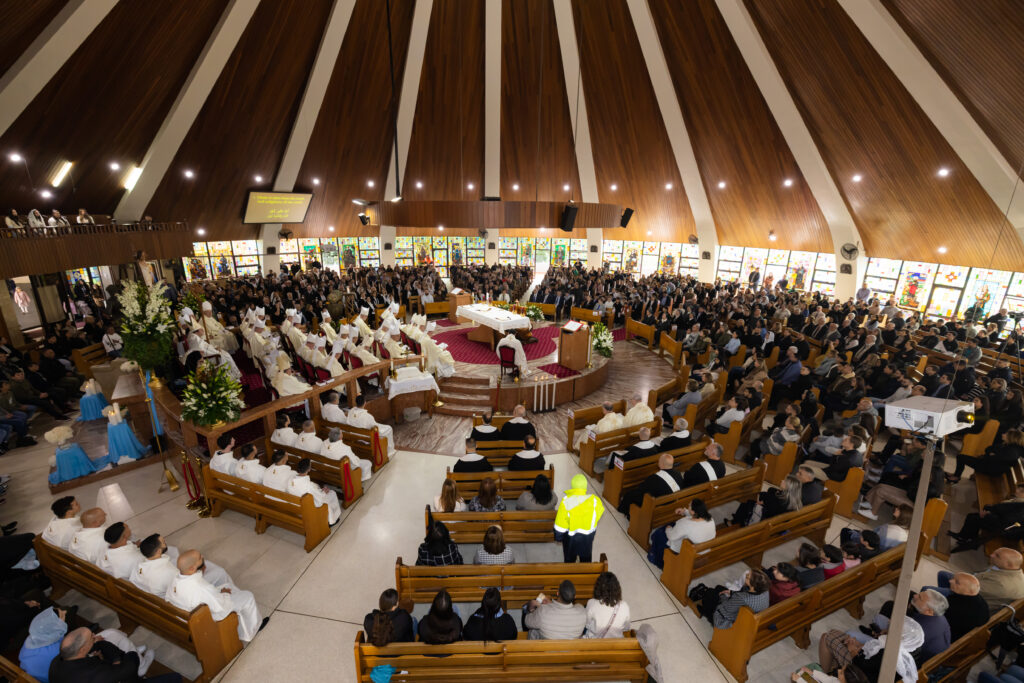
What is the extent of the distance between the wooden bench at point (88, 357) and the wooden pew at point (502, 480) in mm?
9215

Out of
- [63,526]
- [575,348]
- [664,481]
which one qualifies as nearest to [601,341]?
[575,348]

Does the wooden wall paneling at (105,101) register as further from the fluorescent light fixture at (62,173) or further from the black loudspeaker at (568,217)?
the black loudspeaker at (568,217)

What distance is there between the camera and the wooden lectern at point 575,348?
10812 mm

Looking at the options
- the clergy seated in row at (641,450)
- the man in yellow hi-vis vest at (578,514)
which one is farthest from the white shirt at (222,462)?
the clergy seated in row at (641,450)

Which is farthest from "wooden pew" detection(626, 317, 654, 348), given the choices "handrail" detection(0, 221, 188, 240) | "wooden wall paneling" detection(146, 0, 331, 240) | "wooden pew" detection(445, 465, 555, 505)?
"handrail" detection(0, 221, 188, 240)

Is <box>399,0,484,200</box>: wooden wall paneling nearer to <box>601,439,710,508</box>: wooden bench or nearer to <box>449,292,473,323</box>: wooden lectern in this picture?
<box>449,292,473,323</box>: wooden lectern

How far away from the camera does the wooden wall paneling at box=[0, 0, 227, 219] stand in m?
10.5

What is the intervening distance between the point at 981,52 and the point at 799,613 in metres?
10.9

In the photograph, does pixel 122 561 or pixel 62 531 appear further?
pixel 62 531

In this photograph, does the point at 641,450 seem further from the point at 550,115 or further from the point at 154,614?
the point at 550,115

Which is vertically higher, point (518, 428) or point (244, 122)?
point (244, 122)

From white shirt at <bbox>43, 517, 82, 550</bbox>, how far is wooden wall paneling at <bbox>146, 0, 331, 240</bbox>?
14060mm

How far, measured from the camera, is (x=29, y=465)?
22.8ft

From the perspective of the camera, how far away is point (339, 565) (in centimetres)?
497
